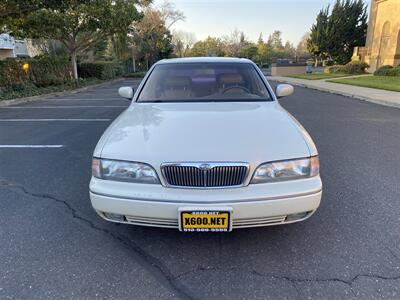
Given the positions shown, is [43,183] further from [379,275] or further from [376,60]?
[376,60]

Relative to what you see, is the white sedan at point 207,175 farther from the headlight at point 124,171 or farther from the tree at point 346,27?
the tree at point 346,27

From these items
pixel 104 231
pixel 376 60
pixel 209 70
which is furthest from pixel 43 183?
pixel 376 60

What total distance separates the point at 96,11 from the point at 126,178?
1766 centimetres

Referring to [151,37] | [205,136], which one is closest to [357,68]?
[151,37]

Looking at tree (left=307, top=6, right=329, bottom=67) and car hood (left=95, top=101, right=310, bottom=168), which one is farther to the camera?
tree (left=307, top=6, right=329, bottom=67)

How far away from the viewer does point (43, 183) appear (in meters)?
3.98

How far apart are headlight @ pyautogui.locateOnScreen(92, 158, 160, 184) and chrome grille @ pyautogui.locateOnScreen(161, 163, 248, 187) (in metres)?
0.13

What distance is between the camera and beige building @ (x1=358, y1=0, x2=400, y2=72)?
82.0 feet

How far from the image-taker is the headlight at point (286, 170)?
2260 mm

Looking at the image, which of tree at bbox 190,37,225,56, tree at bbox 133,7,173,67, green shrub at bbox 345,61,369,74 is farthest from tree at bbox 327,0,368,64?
tree at bbox 190,37,225,56

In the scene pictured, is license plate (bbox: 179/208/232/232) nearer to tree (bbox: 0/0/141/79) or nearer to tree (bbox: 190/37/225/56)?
tree (bbox: 0/0/141/79)

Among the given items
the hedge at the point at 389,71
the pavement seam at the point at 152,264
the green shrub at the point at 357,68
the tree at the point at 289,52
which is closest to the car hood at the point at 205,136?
the pavement seam at the point at 152,264

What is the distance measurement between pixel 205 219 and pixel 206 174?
0.32 m

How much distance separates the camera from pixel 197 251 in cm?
254
